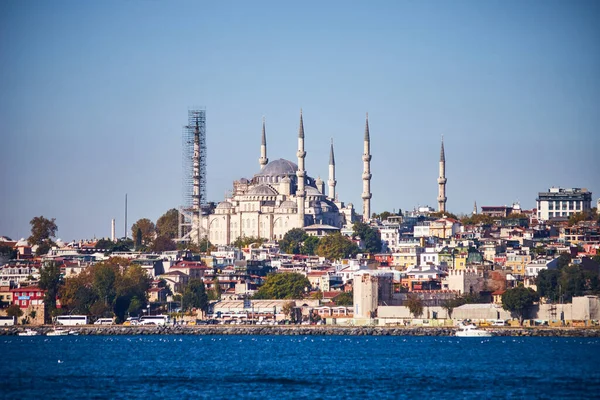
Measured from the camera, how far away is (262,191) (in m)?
97.8

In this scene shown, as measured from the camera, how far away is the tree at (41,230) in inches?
3797

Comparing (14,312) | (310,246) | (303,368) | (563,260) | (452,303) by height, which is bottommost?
(303,368)

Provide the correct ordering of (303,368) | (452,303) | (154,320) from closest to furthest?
(303,368)
(452,303)
(154,320)

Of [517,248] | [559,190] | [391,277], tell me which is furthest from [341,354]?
[559,190]

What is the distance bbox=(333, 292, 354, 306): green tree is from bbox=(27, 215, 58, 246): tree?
101 ft

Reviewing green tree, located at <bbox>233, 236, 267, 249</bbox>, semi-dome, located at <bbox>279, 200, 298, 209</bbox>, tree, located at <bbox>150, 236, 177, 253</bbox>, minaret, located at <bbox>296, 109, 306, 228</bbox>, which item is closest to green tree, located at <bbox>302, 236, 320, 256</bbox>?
green tree, located at <bbox>233, 236, 267, 249</bbox>

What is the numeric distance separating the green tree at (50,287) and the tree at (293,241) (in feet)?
71.3

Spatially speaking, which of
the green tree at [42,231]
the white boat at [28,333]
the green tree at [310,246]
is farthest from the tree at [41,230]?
the white boat at [28,333]

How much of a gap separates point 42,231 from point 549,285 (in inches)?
1564

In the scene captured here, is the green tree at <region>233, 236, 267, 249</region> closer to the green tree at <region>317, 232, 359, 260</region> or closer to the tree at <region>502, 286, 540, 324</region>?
the green tree at <region>317, 232, 359, 260</region>

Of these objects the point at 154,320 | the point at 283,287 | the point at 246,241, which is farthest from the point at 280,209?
the point at 154,320

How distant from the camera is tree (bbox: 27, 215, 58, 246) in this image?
3797 inches

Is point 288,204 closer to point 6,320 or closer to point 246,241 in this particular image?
point 246,241

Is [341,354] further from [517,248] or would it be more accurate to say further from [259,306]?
[517,248]
